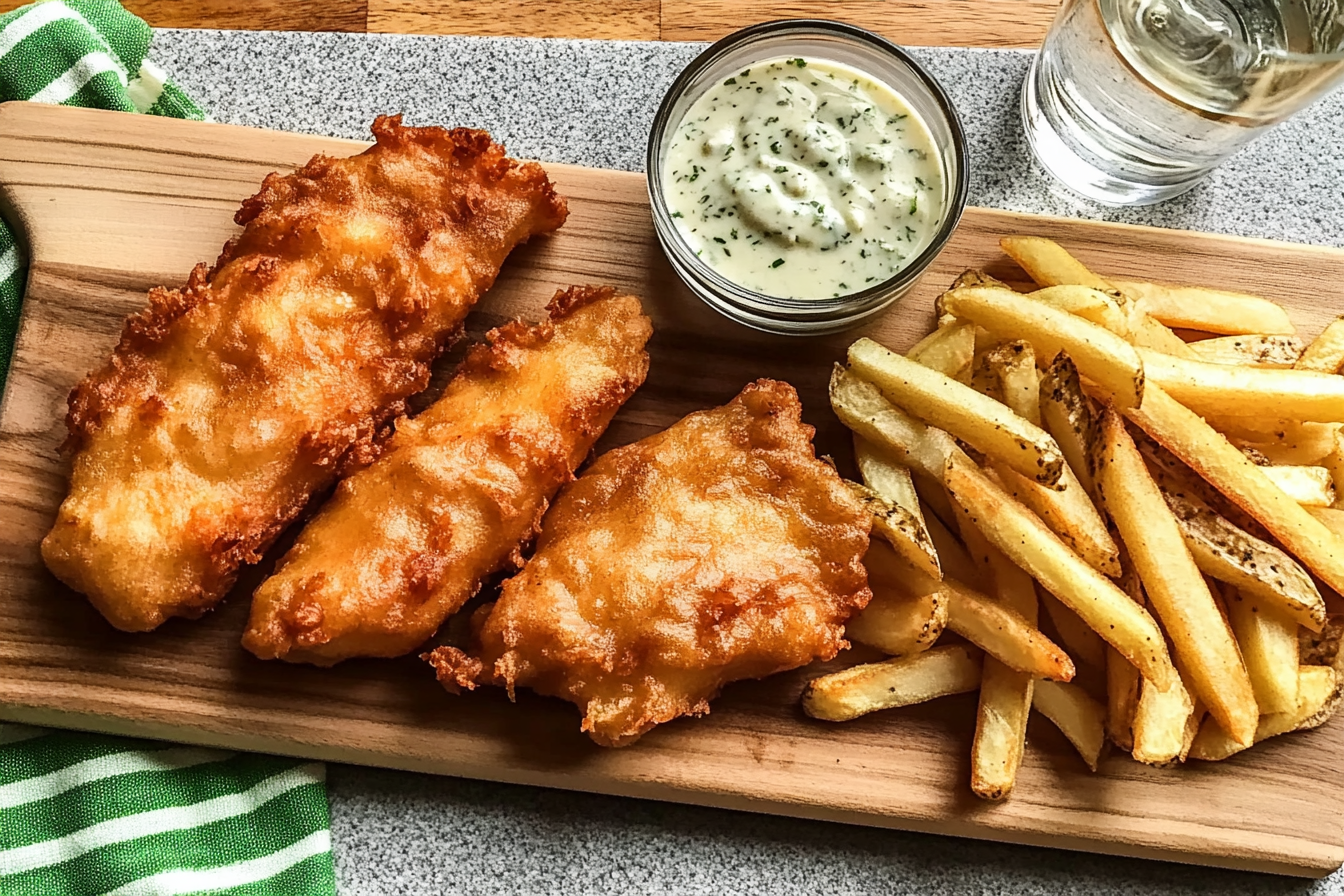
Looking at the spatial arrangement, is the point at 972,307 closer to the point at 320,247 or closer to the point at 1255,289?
the point at 1255,289

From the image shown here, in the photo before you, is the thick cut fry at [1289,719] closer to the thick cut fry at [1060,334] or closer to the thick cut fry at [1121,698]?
the thick cut fry at [1121,698]

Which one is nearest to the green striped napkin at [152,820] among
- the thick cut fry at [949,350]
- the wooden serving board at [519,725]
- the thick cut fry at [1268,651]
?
the wooden serving board at [519,725]

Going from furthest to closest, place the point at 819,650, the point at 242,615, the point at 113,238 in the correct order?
the point at 113,238, the point at 242,615, the point at 819,650

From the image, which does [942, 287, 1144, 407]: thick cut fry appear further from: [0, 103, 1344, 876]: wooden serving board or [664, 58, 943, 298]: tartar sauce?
[0, 103, 1344, 876]: wooden serving board

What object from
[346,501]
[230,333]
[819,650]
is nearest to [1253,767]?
[819,650]

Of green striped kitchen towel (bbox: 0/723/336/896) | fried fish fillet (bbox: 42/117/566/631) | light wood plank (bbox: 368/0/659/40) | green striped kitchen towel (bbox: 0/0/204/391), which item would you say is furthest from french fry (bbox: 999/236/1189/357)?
green striped kitchen towel (bbox: 0/0/204/391)
